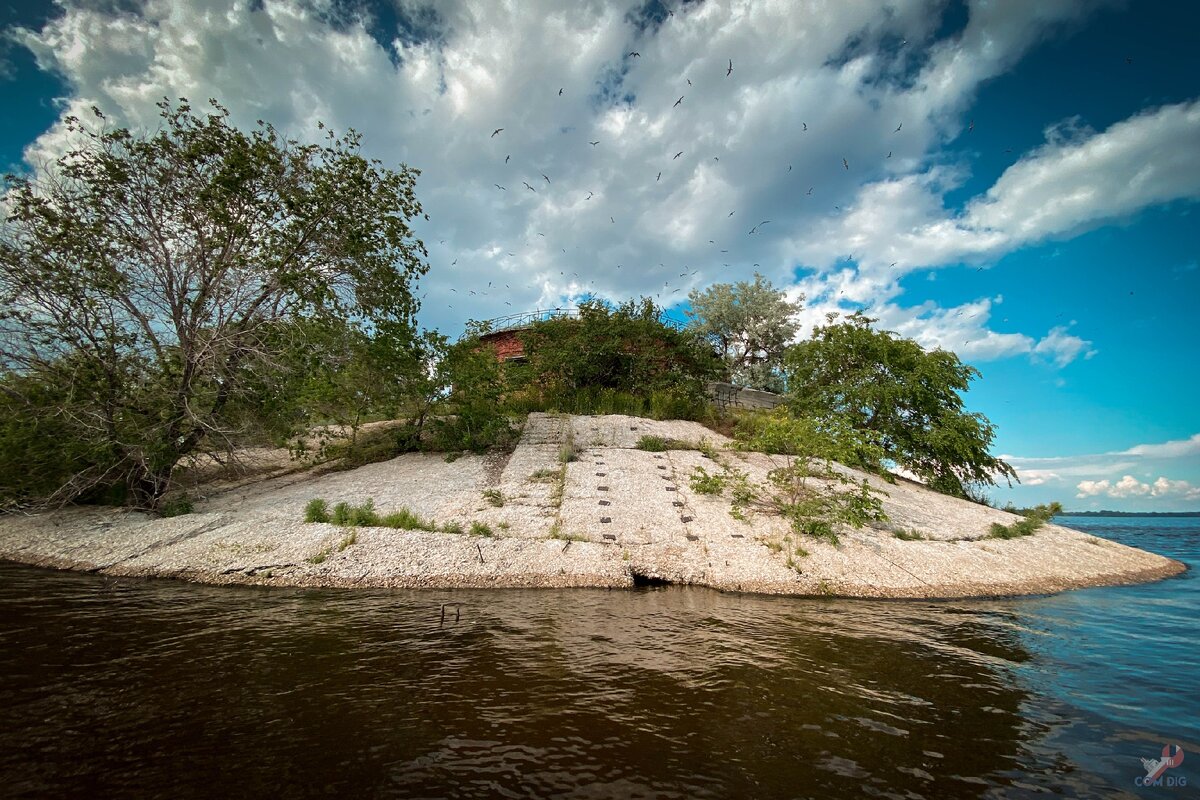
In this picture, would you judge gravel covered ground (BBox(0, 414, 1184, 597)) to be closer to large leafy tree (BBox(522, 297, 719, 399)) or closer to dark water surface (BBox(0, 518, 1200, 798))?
dark water surface (BBox(0, 518, 1200, 798))

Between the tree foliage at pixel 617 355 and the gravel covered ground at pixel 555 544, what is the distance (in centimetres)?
824

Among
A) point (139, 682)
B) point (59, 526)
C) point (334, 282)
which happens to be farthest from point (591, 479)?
point (59, 526)

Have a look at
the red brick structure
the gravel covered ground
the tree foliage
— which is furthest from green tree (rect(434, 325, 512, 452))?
the red brick structure

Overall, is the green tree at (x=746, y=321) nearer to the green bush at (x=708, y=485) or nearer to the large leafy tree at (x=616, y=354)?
the large leafy tree at (x=616, y=354)

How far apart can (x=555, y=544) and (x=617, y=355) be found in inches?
621

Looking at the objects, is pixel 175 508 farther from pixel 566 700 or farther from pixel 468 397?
pixel 566 700

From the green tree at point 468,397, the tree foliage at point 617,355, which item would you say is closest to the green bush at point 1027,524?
the tree foliage at point 617,355

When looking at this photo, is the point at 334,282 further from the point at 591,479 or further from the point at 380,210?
the point at 591,479

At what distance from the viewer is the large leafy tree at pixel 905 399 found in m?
23.2

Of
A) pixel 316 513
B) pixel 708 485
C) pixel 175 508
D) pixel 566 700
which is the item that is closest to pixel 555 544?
pixel 708 485

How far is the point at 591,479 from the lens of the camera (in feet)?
56.0

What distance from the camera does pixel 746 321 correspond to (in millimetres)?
45438

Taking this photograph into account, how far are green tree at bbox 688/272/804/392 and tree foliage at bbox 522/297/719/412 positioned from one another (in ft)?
51.4

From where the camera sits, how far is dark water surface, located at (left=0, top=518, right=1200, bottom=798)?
4.14 meters
